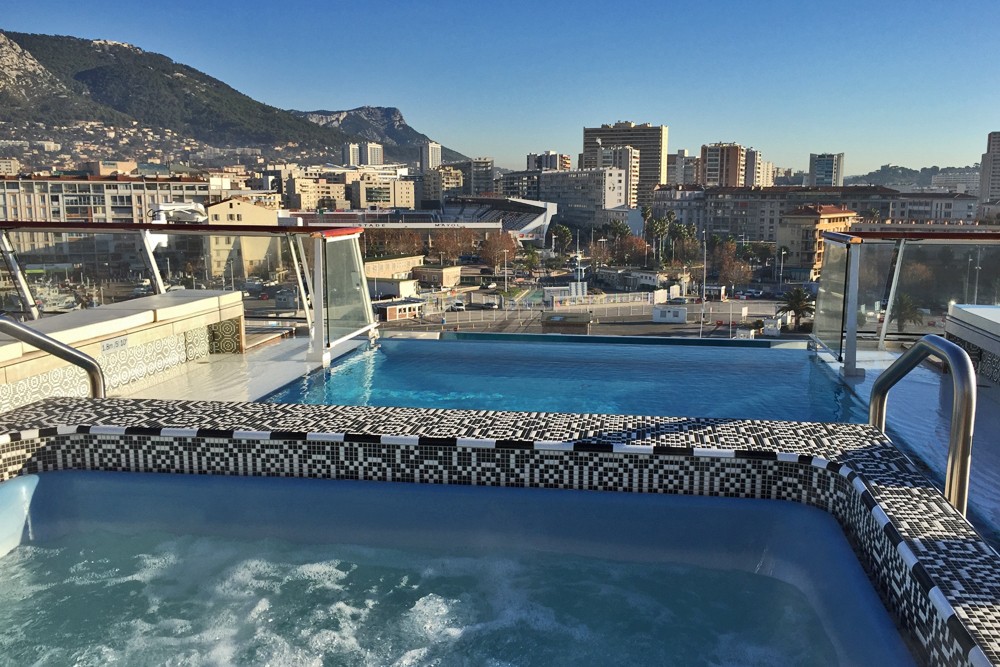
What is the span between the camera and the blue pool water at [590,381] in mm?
4887

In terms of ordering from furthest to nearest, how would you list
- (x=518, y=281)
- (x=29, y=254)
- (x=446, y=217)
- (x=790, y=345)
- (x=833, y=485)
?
(x=446, y=217)
(x=518, y=281)
(x=790, y=345)
(x=29, y=254)
(x=833, y=485)

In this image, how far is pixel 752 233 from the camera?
90375 mm

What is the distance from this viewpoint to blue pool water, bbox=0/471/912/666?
8.55 feet

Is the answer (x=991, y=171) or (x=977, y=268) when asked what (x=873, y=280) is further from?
(x=991, y=171)

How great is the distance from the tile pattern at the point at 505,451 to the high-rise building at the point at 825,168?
563 feet

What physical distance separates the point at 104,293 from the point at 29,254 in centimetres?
66

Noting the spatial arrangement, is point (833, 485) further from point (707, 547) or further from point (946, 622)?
point (946, 622)

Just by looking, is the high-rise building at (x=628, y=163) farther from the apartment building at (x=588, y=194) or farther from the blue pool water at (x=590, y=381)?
the blue pool water at (x=590, y=381)

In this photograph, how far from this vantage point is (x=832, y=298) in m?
6.18

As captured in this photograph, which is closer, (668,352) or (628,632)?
(628,632)

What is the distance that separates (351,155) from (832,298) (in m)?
189

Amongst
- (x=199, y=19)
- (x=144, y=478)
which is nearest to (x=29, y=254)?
(x=144, y=478)

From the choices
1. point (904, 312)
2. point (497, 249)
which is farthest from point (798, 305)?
point (497, 249)

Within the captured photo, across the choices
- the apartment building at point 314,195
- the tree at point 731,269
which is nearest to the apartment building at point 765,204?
the tree at point 731,269
